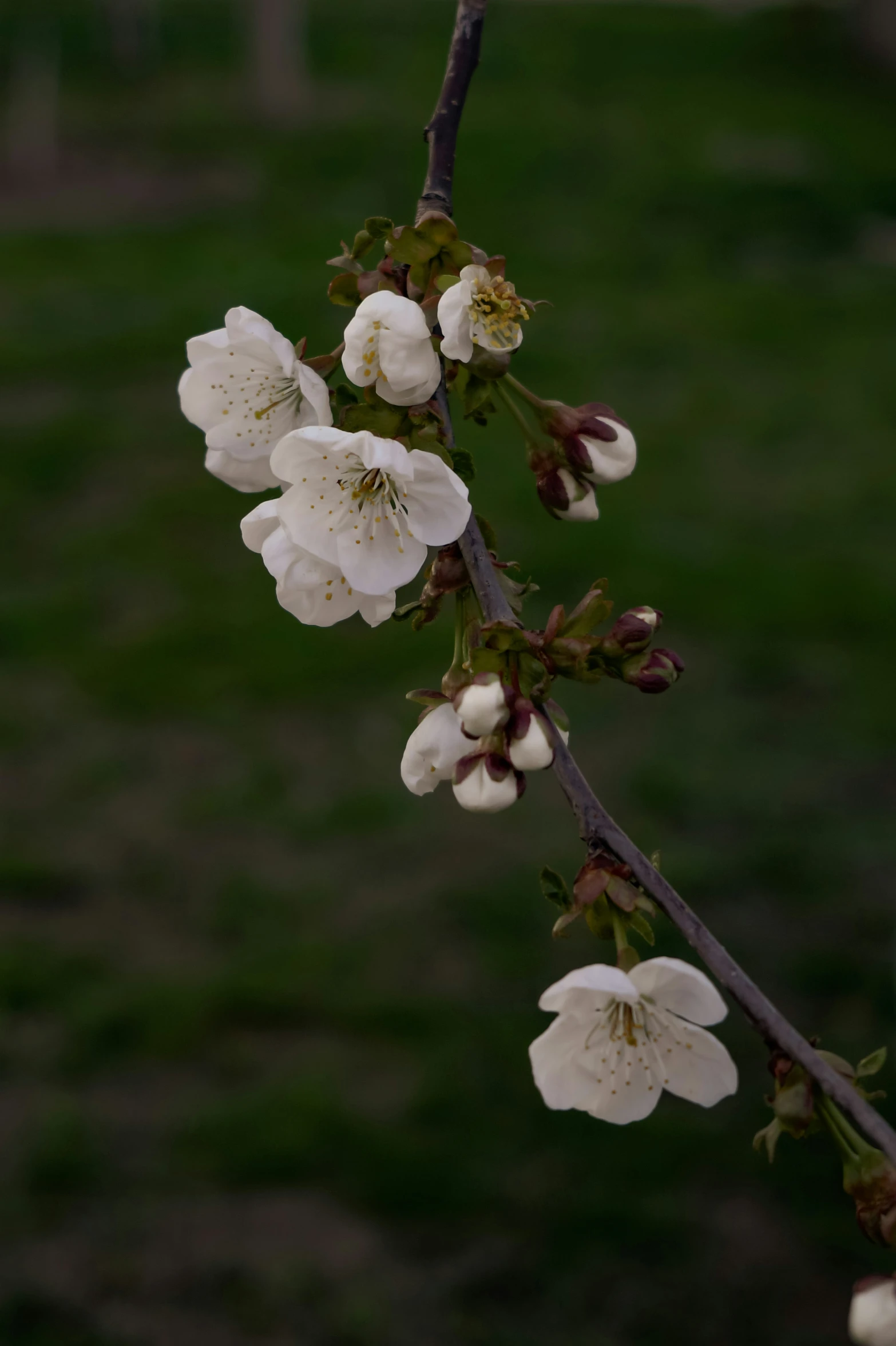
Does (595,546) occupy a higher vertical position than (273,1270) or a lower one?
higher

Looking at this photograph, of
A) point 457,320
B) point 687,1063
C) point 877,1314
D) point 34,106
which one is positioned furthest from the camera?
point 34,106

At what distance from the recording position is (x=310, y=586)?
853mm

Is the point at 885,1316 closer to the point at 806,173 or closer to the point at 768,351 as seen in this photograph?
the point at 768,351

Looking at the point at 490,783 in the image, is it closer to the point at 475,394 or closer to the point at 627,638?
the point at 627,638

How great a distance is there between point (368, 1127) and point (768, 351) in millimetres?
4565

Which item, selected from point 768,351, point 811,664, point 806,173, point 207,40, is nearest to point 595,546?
point 811,664

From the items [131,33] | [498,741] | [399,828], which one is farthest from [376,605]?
[131,33]

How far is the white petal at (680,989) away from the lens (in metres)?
0.83

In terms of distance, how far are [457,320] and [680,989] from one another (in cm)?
44

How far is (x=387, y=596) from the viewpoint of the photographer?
86 cm

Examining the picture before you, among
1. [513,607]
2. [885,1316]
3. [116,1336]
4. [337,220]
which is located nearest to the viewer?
[885,1316]

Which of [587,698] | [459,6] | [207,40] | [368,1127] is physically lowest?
[368,1127]

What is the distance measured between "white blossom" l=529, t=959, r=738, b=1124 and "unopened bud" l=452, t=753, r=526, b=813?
152mm

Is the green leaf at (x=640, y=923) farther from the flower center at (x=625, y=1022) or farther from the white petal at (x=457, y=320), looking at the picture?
the white petal at (x=457, y=320)
